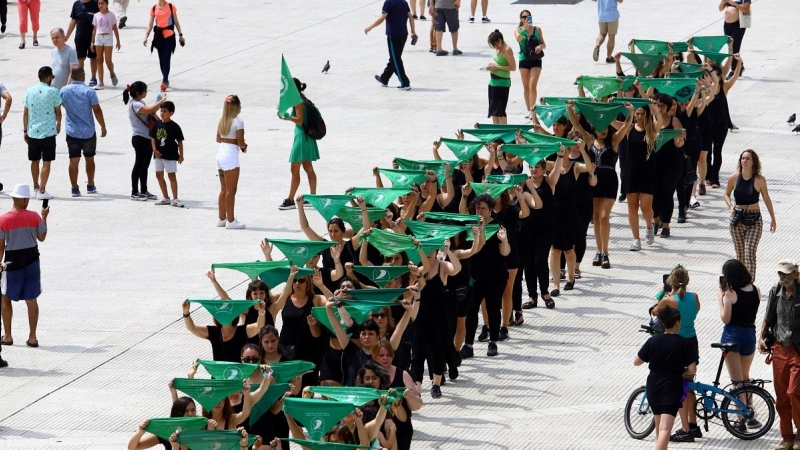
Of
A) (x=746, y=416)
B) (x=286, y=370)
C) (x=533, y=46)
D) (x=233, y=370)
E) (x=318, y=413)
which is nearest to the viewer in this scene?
(x=318, y=413)

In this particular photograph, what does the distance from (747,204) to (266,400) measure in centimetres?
659

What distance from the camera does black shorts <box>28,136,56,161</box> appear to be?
732 inches

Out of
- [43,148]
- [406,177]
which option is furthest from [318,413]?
[43,148]

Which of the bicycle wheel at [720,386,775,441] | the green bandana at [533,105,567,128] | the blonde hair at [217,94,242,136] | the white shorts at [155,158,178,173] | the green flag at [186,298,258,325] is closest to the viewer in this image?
the green flag at [186,298,258,325]

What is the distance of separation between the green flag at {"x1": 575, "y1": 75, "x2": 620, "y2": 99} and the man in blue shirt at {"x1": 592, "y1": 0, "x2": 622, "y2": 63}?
7.65m

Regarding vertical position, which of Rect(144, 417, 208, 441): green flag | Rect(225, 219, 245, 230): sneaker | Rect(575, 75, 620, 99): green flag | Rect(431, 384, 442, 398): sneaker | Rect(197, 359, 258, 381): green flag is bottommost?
Rect(431, 384, 442, 398): sneaker

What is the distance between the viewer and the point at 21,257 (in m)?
13.4

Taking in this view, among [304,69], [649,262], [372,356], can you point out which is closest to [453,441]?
[372,356]

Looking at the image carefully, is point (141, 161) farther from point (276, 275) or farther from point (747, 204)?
point (747, 204)

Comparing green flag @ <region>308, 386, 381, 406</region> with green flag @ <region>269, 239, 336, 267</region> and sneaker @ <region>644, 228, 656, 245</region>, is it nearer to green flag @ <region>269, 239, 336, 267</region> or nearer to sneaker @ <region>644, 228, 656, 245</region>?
green flag @ <region>269, 239, 336, 267</region>

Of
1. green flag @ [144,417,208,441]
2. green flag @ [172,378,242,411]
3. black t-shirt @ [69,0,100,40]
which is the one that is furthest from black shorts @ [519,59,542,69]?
green flag @ [144,417,208,441]

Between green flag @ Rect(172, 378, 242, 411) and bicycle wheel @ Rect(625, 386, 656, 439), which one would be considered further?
bicycle wheel @ Rect(625, 386, 656, 439)

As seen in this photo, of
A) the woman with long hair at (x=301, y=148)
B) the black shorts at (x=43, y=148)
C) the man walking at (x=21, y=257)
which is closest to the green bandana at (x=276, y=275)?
the man walking at (x=21, y=257)

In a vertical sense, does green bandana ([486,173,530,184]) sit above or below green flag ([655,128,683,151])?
below
